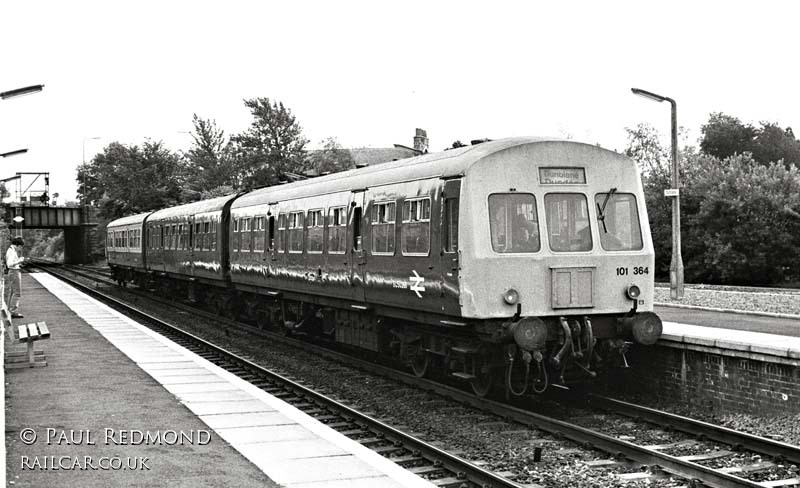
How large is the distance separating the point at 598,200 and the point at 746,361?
2733 mm

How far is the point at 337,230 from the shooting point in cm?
1553

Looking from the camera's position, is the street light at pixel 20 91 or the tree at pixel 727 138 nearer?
the street light at pixel 20 91

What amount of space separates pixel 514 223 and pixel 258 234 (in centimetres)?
1024

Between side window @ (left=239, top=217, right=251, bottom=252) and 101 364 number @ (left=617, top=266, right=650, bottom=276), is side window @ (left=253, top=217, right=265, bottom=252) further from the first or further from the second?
101 364 number @ (left=617, top=266, right=650, bottom=276)

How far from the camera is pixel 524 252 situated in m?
11.2

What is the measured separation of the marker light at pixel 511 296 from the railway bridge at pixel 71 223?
65652mm

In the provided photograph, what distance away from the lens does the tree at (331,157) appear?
213 ft

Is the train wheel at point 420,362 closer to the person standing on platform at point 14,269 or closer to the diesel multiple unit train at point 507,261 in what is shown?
the diesel multiple unit train at point 507,261

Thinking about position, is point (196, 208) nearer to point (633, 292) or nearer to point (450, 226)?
point (450, 226)

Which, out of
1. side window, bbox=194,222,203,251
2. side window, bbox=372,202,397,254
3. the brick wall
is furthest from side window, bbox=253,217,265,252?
the brick wall

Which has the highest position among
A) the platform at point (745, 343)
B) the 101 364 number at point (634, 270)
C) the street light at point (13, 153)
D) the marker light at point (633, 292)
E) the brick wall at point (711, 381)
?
the street light at point (13, 153)

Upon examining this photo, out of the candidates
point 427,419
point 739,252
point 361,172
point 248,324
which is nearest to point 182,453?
point 427,419

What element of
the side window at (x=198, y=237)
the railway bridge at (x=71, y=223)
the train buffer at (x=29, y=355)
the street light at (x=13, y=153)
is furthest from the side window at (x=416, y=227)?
the railway bridge at (x=71, y=223)

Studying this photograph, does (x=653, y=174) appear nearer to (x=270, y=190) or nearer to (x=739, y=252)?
(x=739, y=252)
